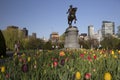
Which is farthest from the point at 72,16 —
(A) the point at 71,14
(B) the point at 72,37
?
(B) the point at 72,37

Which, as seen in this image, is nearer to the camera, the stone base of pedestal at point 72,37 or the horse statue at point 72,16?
the stone base of pedestal at point 72,37

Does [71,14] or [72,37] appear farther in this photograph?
[71,14]

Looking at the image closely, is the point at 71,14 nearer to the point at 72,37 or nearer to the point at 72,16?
the point at 72,16

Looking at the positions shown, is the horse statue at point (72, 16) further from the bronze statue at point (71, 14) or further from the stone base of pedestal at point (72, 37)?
the stone base of pedestal at point (72, 37)

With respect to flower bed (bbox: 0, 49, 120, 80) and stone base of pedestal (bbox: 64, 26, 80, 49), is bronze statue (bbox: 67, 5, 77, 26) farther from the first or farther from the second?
flower bed (bbox: 0, 49, 120, 80)

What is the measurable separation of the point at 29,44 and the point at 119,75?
96.6 metres

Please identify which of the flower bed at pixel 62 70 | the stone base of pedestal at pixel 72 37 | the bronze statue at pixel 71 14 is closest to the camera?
the flower bed at pixel 62 70

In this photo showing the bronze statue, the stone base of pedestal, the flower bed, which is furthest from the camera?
the bronze statue

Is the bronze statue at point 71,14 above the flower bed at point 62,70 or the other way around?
above

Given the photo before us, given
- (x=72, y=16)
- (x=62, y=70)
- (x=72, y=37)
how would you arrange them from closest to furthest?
(x=62, y=70), (x=72, y=37), (x=72, y=16)

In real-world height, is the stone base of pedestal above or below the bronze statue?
below

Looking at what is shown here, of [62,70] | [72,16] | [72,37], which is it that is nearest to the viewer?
[62,70]

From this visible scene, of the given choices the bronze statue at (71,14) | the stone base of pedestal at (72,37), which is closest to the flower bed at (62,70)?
the stone base of pedestal at (72,37)

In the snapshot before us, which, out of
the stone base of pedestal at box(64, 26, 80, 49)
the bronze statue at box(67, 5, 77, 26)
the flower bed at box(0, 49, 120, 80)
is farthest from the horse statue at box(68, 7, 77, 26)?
the flower bed at box(0, 49, 120, 80)
